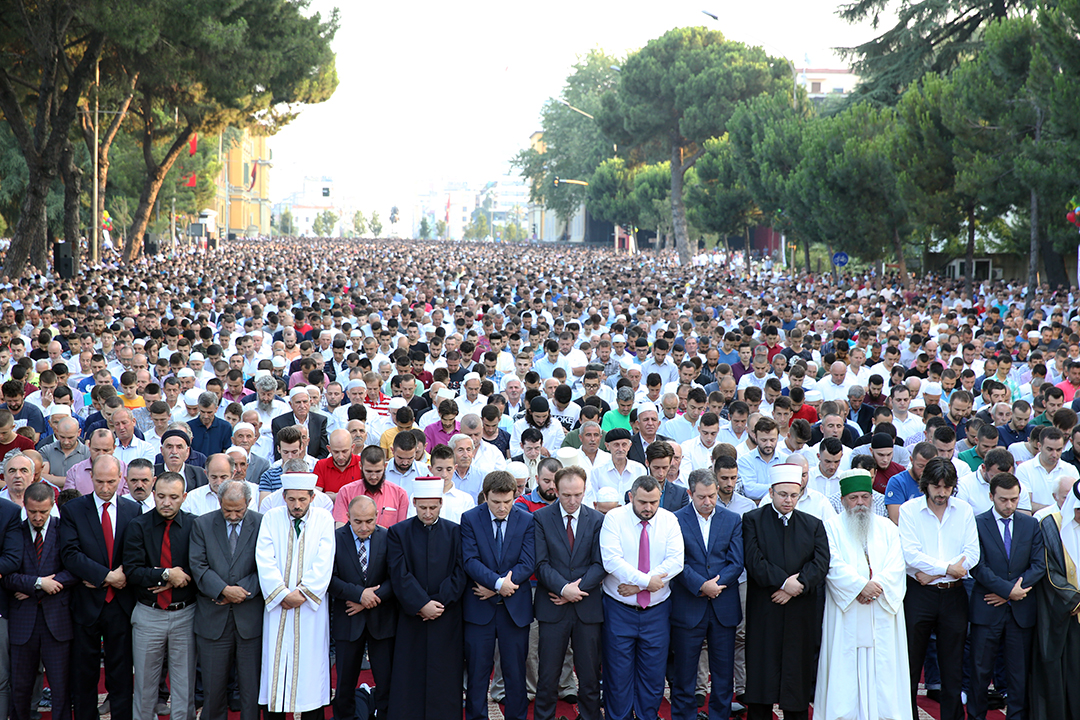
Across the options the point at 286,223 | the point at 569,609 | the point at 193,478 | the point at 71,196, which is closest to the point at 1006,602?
the point at 569,609

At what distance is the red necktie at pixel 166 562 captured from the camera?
6.42 meters

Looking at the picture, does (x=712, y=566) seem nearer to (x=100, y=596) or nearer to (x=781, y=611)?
(x=781, y=611)

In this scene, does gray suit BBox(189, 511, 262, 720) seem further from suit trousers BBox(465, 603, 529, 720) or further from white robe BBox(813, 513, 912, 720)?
white robe BBox(813, 513, 912, 720)

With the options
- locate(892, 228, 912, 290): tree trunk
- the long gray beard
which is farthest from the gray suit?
locate(892, 228, 912, 290): tree trunk

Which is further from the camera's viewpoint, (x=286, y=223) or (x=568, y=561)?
(x=286, y=223)

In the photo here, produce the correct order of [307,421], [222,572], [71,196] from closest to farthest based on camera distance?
1. [222,572]
2. [307,421]
3. [71,196]

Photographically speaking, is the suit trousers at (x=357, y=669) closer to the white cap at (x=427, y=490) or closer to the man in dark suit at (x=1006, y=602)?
the white cap at (x=427, y=490)

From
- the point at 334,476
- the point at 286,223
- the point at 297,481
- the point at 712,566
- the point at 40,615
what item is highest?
the point at 286,223

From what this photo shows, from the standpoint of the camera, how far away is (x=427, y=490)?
666 centimetres

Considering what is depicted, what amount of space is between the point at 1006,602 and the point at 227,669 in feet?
16.0

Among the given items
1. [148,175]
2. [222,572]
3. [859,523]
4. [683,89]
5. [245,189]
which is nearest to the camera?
[222,572]

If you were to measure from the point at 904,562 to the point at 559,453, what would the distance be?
8.66ft

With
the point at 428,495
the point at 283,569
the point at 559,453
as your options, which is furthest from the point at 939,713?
the point at 283,569

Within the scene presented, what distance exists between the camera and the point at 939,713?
7.15m
